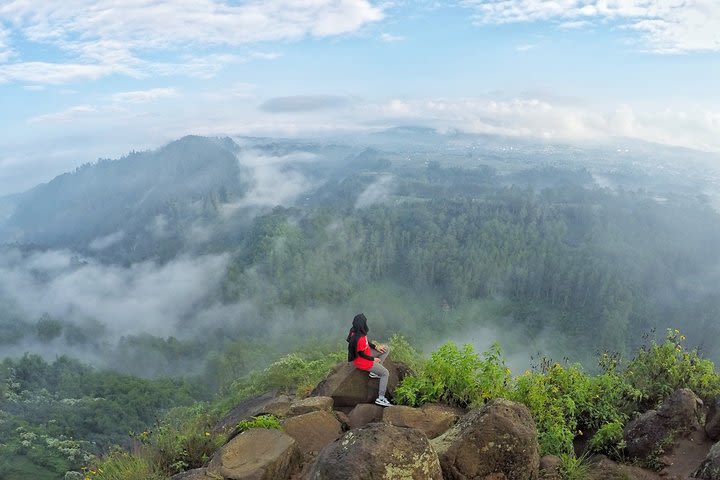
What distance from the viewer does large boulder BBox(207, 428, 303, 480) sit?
7.30m

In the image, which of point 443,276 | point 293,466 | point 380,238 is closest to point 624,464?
point 293,466

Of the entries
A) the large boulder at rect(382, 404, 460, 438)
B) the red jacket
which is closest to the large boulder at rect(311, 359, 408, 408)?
the red jacket

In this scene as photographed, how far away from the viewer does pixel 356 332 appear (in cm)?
995

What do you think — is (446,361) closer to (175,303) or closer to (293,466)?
(293,466)

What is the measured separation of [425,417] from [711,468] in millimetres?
4409

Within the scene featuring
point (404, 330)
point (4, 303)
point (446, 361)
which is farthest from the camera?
point (4, 303)

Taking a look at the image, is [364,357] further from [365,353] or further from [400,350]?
[400,350]

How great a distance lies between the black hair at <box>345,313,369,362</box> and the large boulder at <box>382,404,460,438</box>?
Result: 1622 mm

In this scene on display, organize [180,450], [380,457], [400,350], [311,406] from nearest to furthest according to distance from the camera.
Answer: [380,457]
[180,450]
[311,406]
[400,350]

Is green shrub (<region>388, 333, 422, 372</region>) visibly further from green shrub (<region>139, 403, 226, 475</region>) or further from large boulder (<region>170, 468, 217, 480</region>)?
large boulder (<region>170, 468, 217, 480</region>)

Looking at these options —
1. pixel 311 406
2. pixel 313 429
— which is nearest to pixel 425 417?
pixel 313 429

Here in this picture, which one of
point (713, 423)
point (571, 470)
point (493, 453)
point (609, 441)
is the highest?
point (493, 453)

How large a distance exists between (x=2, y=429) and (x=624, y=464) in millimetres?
76875

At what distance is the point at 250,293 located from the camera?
13375 cm
